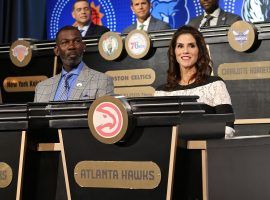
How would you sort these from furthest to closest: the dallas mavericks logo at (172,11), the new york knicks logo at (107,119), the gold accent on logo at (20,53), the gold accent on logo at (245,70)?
1. the dallas mavericks logo at (172,11)
2. the gold accent on logo at (20,53)
3. the gold accent on logo at (245,70)
4. the new york knicks logo at (107,119)

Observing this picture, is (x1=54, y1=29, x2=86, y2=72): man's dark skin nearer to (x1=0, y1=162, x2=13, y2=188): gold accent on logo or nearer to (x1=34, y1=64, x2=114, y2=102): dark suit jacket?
(x1=34, y1=64, x2=114, y2=102): dark suit jacket

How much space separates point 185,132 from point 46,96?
147 centimetres

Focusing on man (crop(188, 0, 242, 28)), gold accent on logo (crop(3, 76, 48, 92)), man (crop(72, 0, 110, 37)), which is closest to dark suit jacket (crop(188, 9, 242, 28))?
man (crop(188, 0, 242, 28))

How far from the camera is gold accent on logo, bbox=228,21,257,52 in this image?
301cm

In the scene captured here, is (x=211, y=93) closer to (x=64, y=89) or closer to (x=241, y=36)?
(x=64, y=89)

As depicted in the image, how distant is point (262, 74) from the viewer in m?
3.00

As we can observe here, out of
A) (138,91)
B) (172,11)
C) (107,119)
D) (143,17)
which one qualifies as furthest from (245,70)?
(172,11)

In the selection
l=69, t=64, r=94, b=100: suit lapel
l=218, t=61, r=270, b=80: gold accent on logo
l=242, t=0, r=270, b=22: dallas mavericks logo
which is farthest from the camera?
l=242, t=0, r=270, b=22: dallas mavericks logo

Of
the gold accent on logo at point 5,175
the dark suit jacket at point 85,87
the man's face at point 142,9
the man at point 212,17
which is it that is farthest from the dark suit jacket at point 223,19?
the gold accent on logo at point 5,175

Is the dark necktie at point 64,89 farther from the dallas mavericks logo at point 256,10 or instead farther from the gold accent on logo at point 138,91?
the dallas mavericks logo at point 256,10

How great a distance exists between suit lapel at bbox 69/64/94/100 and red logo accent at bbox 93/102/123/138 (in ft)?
4.09

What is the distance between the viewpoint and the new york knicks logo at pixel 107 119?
1342 mm

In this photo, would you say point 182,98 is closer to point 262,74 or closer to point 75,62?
point 75,62

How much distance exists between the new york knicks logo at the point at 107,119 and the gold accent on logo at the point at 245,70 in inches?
70.3
